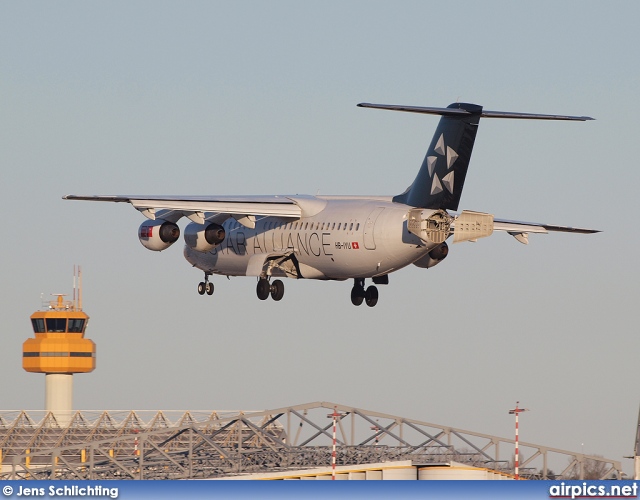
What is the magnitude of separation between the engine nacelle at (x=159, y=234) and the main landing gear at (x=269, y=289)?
399 cm

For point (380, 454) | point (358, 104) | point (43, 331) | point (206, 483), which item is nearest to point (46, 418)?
point (43, 331)

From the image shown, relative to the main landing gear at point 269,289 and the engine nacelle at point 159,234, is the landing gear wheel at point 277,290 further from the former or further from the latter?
the engine nacelle at point 159,234

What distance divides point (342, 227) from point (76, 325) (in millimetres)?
60553

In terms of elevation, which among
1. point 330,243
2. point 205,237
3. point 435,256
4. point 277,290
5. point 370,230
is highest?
point 205,237

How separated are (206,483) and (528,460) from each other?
2939 cm

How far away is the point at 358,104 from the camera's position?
53906 mm

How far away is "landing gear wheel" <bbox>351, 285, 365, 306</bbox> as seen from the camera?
6694cm

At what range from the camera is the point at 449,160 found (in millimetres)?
60562

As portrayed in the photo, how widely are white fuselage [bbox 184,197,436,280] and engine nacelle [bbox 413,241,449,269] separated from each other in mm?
2885

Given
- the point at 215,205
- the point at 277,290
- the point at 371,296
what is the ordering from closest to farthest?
the point at 215,205 → the point at 277,290 → the point at 371,296

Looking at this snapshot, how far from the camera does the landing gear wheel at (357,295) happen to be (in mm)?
66938

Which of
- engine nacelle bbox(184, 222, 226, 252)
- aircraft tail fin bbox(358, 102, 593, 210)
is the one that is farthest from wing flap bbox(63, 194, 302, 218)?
aircraft tail fin bbox(358, 102, 593, 210)

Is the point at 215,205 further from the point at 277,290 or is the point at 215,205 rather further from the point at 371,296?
the point at 371,296

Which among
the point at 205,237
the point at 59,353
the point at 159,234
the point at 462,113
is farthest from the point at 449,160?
the point at 59,353
